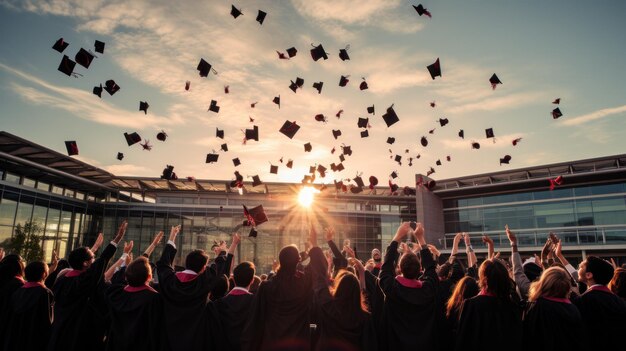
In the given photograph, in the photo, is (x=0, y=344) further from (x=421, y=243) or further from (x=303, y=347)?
(x=421, y=243)

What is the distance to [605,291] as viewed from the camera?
148 inches

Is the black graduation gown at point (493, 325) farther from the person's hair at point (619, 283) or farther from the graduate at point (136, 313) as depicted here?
the graduate at point (136, 313)

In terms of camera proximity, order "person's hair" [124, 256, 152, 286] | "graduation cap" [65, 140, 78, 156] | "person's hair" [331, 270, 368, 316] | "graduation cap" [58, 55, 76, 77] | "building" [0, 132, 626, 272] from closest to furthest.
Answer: "person's hair" [331, 270, 368, 316], "person's hair" [124, 256, 152, 286], "graduation cap" [58, 55, 76, 77], "graduation cap" [65, 140, 78, 156], "building" [0, 132, 626, 272]

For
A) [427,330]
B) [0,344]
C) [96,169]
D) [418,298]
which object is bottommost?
[0,344]

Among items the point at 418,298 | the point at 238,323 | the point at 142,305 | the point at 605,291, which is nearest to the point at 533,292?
the point at 605,291

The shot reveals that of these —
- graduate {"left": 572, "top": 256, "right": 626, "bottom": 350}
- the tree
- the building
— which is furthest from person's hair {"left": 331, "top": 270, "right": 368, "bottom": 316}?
the tree

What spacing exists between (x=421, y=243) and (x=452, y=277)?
165cm

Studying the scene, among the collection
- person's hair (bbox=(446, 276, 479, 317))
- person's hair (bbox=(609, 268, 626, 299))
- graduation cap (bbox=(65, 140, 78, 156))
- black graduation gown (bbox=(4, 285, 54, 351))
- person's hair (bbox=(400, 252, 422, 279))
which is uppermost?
graduation cap (bbox=(65, 140, 78, 156))

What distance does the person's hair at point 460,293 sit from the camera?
165 inches

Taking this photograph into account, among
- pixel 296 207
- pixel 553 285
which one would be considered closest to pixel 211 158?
pixel 553 285

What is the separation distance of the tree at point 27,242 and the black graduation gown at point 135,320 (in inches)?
1081

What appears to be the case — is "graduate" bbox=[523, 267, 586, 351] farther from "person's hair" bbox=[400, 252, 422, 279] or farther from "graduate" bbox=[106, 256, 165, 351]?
"graduate" bbox=[106, 256, 165, 351]

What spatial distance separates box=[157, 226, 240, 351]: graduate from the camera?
420 cm

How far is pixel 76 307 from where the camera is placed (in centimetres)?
445
